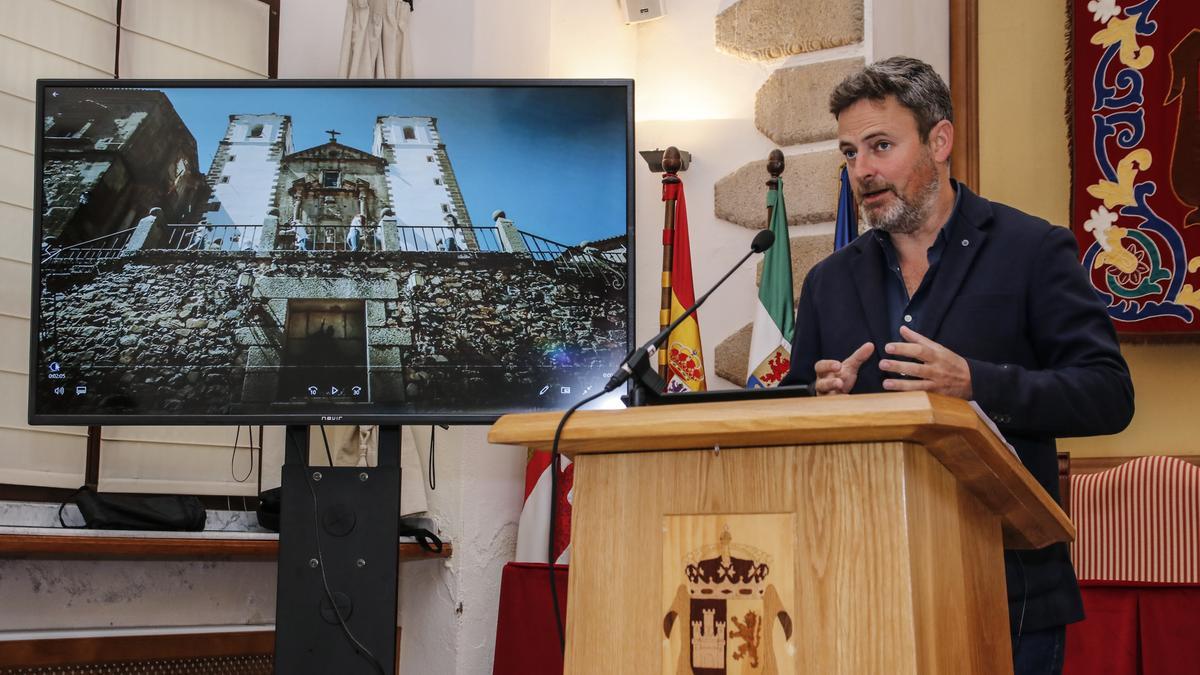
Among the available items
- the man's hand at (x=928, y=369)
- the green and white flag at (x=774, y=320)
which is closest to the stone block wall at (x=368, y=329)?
the man's hand at (x=928, y=369)

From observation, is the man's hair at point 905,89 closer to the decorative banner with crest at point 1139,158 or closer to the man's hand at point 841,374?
the man's hand at point 841,374

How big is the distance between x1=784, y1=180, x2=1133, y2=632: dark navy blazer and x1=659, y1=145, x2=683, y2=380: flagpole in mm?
1200

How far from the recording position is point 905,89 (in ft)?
6.64

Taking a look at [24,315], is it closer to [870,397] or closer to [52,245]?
[52,245]

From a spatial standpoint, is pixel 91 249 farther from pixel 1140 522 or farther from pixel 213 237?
pixel 1140 522

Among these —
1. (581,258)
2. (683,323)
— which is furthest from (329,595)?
(683,323)

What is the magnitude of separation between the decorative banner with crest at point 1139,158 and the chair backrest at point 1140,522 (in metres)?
0.53

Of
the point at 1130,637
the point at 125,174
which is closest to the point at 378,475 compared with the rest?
the point at 125,174

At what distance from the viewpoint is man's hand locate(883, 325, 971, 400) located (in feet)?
4.68

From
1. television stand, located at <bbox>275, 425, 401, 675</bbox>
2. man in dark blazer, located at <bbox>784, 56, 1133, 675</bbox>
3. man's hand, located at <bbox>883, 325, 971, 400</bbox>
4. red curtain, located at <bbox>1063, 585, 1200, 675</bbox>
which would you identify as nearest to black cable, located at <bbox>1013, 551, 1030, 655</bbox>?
man in dark blazer, located at <bbox>784, 56, 1133, 675</bbox>

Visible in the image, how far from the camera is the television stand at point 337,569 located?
193cm

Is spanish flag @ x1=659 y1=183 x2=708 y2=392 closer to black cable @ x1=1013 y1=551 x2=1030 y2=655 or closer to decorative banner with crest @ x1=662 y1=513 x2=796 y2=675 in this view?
black cable @ x1=1013 y1=551 x2=1030 y2=655

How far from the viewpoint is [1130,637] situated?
2.89 meters

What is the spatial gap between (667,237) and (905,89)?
1.45 metres
